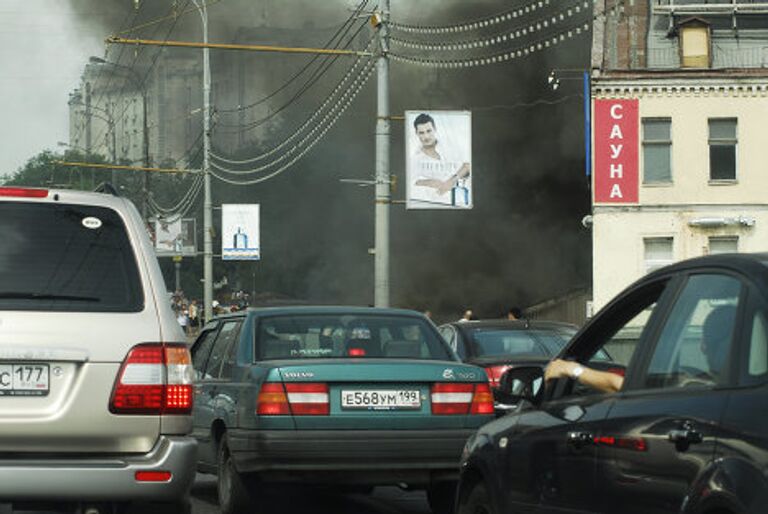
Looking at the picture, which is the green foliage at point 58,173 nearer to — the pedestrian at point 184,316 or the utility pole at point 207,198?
the pedestrian at point 184,316

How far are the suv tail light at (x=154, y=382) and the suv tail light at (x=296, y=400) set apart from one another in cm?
301

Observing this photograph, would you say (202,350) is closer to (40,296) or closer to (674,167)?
(40,296)

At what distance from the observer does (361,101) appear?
5581 cm

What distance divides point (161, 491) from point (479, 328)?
9.65m

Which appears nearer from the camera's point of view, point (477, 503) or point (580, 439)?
point (580, 439)

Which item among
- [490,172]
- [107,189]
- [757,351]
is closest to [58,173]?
[490,172]

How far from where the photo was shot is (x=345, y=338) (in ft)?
34.1

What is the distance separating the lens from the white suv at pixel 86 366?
605cm

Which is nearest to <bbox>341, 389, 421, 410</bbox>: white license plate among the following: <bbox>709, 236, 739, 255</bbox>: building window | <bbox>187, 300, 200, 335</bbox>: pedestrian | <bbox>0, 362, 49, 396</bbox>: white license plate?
<bbox>0, 362, 49, 396</bbox>: white license plate

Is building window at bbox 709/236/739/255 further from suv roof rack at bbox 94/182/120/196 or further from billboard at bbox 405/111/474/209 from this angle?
suv roof rack at bbox 94/182/120/196

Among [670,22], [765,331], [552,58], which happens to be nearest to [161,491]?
[765,331]

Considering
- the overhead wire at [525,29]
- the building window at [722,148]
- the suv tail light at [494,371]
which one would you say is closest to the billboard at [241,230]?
the overhead wire at [525,29]

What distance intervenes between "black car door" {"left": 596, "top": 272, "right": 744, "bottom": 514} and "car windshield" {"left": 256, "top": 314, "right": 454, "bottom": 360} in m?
5.40

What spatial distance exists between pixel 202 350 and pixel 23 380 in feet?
19.4
